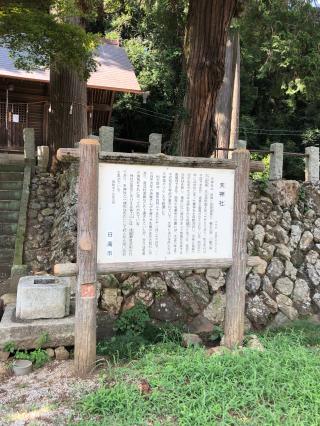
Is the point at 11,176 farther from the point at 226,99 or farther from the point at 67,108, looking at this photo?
the point at 226,99

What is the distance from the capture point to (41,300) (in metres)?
3.91

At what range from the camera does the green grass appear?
2682mm

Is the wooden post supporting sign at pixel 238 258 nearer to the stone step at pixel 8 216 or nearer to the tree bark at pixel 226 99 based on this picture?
the stone step at pixel 8 216

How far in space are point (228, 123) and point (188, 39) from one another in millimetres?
5667

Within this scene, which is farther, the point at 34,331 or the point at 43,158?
the point at 43,158

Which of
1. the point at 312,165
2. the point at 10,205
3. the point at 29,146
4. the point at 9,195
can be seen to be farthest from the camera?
the point at 29,146

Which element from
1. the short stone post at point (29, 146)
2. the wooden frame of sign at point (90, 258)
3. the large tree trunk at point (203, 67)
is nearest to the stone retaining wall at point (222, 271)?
the short stone post at point (29, 146)

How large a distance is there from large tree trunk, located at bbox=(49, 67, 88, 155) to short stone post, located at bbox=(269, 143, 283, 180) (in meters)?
4.40

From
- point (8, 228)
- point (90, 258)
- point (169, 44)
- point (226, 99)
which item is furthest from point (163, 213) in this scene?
point (226, 99)

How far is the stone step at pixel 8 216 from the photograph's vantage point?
788cm

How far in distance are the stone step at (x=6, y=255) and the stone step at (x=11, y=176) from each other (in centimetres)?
230

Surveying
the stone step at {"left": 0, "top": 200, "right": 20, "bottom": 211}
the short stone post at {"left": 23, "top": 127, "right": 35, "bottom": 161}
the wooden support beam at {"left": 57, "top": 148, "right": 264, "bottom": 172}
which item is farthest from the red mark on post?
the short stone post at {"left": 23, "top": 127, "right": 35, "bottom": 161}

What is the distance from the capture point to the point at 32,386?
328 cm

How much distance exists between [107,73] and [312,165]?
8.98 metres
